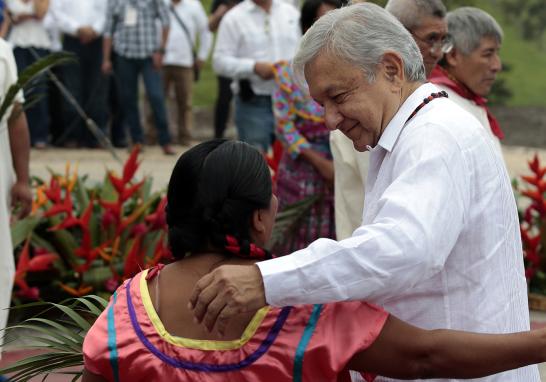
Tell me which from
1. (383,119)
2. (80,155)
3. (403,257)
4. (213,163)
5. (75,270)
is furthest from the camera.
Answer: (80,155)

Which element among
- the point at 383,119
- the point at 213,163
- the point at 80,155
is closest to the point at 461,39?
the point at 383,119

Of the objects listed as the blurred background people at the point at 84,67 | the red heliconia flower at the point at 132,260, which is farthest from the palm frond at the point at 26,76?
the blurred background people at the point at 84,67

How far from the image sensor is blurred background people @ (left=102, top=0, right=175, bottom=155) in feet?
40.5

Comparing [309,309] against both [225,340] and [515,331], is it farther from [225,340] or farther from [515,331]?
[515,331]

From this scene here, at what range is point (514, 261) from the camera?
2.77 meters

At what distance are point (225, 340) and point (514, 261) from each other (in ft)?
2.41

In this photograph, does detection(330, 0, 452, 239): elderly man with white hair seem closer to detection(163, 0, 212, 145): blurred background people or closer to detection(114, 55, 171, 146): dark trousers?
detection(114, 55, 171, 146): dark trousers

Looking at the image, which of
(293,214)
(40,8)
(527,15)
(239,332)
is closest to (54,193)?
(293,214)

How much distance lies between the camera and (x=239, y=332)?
2.54m

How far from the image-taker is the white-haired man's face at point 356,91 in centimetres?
277

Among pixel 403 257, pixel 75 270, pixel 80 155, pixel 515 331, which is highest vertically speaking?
pixel 403 257

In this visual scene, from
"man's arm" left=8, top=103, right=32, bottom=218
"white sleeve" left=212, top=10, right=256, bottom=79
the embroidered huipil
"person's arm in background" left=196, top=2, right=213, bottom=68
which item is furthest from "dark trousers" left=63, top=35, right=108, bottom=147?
the embroidered huipil

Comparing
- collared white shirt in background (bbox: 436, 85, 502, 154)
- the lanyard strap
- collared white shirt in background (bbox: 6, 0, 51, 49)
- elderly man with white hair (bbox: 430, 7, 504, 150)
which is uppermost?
the lanyard strap

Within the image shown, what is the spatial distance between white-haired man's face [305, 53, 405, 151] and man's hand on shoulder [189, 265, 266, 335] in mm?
545
